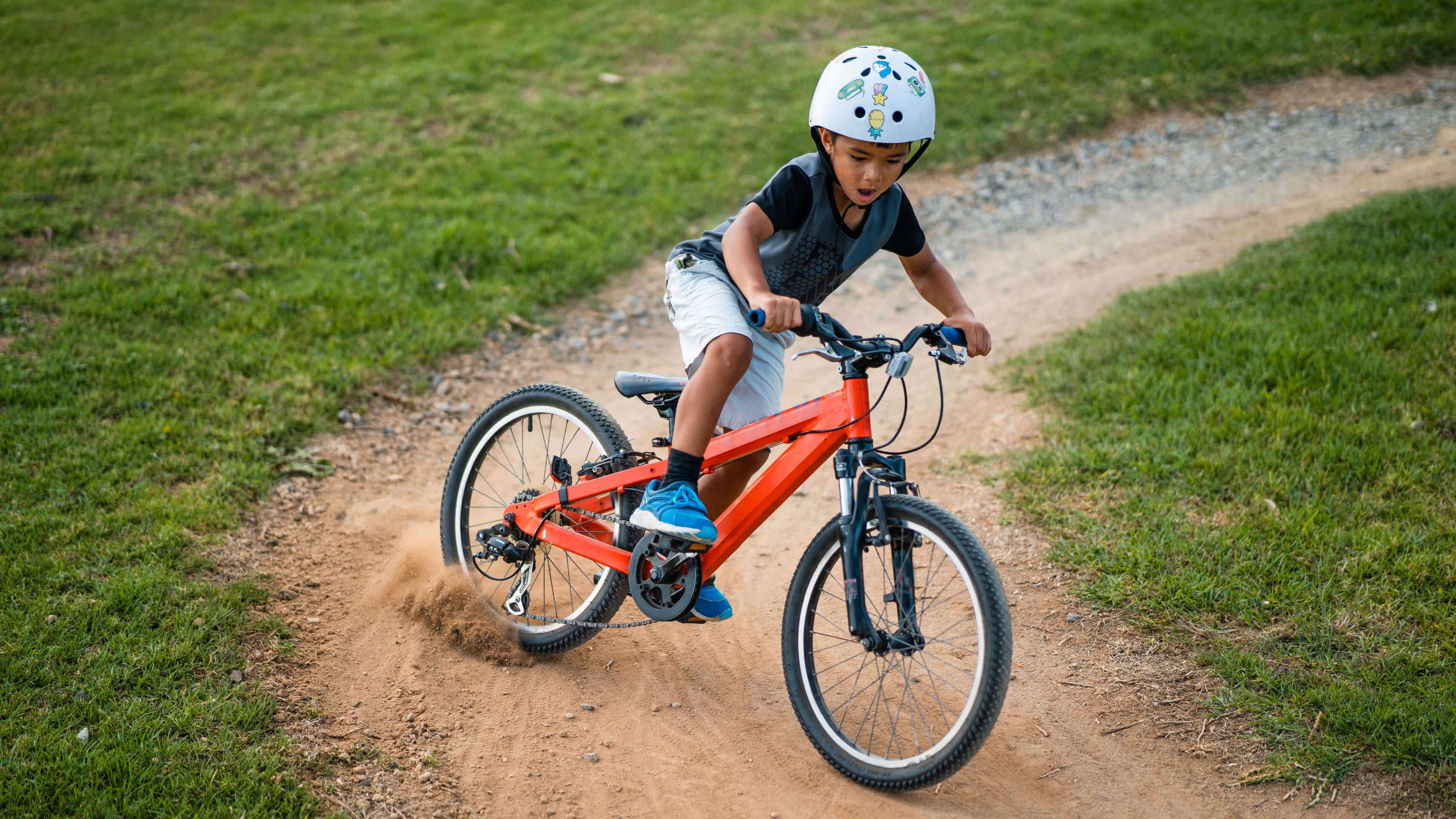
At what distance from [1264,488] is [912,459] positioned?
1.92 m

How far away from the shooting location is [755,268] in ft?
10.6

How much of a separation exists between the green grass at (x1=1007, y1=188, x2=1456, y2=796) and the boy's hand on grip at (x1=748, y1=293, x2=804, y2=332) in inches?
90.8

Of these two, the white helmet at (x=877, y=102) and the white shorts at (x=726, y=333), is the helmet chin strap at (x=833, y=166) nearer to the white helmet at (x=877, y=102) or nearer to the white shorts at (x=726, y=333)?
the white helmet at (x=877, y=102)

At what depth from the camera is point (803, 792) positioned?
10.6ft

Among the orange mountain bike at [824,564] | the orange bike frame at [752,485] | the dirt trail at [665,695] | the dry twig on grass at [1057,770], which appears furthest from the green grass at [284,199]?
the dry twig on grass at [1057,770]

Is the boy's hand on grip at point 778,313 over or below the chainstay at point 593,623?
over

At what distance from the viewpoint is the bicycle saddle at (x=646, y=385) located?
3707 millimetres

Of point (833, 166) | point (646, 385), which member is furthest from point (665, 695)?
point (833, 166)

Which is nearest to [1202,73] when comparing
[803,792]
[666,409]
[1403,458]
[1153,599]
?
[1403,458]

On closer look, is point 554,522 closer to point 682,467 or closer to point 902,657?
point 682,467

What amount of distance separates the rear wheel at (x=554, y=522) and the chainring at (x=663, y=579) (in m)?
0.23

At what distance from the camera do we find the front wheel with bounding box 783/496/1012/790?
2.89 m

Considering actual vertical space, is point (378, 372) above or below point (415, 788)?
above

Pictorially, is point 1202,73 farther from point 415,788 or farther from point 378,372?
point 415,788
